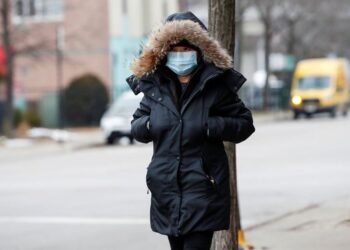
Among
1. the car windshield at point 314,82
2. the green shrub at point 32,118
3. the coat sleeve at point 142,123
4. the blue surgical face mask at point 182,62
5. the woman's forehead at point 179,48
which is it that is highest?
the woman's forehead at point 179,48

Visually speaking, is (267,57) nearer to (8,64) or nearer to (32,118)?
Result: (32,118)

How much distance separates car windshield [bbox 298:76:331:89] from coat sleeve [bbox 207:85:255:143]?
38.2 metres

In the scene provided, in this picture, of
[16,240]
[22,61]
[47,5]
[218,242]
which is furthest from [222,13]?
[22,61]

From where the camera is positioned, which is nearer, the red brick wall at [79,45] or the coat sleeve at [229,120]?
the coat sleeve at [229,120]

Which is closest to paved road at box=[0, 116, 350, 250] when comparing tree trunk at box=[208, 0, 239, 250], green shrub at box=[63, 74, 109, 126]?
tree trunk at box=[208, 0, 239, 250]

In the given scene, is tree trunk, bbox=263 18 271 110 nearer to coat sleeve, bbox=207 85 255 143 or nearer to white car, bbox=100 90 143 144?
white car, bbox=100 90 143 144

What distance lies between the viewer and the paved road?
10320 millimetres

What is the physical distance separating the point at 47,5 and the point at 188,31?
38.2 m

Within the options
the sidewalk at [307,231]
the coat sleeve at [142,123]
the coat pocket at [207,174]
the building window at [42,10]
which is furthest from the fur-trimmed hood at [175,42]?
the building window at [42,10]

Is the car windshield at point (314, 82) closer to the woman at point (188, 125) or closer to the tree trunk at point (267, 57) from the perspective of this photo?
the tree trunk at point (267, 57)

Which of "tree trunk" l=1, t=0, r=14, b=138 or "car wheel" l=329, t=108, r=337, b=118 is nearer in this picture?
"tree trunk" l=1, t=0, r=14, b=138

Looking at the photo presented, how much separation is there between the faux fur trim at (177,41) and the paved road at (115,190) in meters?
4.42

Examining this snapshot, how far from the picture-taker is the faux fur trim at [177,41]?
16.6 feet

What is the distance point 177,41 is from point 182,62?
0.43 feet
